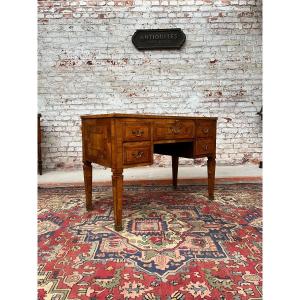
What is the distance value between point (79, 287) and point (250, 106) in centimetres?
418

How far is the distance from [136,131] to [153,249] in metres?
0.90

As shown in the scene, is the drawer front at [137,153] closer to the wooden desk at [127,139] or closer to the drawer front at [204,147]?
the wooden desk at [127,139]

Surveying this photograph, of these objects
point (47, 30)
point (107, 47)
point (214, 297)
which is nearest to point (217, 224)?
point (214, 297)

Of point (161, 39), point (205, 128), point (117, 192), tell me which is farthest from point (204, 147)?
point (161, 39)

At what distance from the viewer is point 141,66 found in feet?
14.8

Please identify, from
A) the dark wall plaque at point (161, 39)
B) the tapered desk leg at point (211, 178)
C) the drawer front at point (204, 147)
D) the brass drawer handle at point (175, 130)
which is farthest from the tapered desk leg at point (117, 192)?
the dark wall plaque at point (161, 39)

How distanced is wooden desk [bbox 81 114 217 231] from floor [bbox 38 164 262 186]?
114 centimetres

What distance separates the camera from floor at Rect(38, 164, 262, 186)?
368 centimetres

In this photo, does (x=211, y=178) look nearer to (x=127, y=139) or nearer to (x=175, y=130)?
(x=175, y=130)

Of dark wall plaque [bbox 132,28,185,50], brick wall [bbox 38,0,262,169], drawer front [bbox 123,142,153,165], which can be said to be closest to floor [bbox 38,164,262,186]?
brick wall [bbox 38,0,262,169]

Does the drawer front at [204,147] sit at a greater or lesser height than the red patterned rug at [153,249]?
greater

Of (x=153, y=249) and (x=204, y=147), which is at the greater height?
(x=204, y=147)

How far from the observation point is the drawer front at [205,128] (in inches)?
107

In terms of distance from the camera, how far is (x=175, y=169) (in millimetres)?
3312
